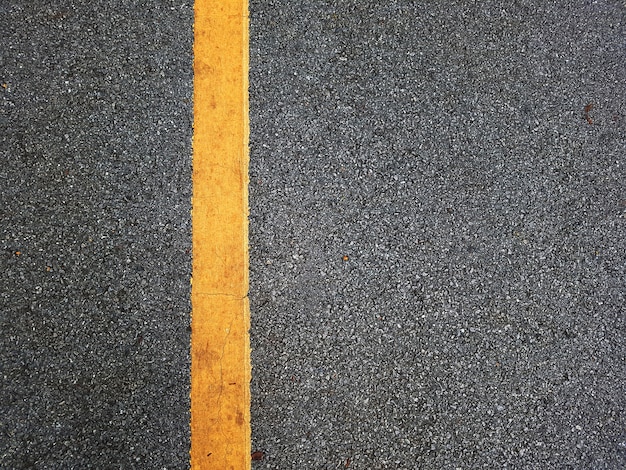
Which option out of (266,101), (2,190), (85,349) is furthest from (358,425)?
(2,190)

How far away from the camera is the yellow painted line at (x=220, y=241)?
191cm

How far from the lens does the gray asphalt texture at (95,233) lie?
1.86 meters

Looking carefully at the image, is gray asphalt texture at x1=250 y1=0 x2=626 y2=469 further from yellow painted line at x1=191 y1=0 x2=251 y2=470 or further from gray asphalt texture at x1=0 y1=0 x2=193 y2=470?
gray asphalt texture at x1=0 y1=0 x2=193 y2=470

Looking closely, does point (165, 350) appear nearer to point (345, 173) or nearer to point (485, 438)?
point (345, 173)

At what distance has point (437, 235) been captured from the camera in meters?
2.08

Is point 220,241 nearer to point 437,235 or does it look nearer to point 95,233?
point 95,233

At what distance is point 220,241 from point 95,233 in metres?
0.49

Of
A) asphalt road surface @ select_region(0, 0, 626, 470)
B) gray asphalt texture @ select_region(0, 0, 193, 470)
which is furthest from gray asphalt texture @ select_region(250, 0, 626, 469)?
Result: gray asphalt texture @ select_region(0, 0, 193, 470)

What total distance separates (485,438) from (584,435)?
0.42 metres

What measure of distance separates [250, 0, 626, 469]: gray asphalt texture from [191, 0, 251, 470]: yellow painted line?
65mm

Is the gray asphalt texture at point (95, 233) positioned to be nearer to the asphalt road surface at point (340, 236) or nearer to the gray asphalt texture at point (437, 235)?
the asphalt road surface at point (340, 236)

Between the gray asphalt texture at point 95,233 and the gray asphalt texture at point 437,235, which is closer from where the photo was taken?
the gray asphalt texture at point 95,233

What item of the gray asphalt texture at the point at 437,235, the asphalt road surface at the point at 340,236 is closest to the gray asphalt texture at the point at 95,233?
the asphalt road surface at the point at 340,236

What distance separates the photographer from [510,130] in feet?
7.11
